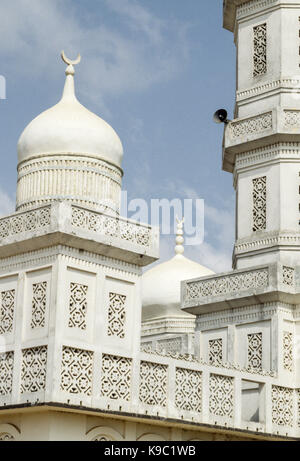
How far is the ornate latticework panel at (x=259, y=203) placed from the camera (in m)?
18.3

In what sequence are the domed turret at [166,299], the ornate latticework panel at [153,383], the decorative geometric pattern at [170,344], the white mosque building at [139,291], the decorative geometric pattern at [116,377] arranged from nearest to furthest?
the white mosque building at [139,291] < the decorative geometric pattern at [116,377] < the ornate latticework panel at [153,383] < the decorative geometric pattern at [170,344] < the domed turret at [166,299]

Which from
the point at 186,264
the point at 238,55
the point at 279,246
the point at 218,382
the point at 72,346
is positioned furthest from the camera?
the point at 186,264

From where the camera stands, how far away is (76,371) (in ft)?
41.6

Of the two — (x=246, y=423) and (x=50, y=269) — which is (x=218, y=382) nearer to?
(x=246, y=423)

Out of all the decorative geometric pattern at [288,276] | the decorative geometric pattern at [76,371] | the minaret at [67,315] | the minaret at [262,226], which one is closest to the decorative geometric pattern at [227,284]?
the minaret at [262,226]

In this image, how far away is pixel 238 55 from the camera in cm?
1969

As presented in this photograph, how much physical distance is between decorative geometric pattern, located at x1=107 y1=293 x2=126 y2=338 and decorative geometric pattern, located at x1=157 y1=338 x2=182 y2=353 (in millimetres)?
8227

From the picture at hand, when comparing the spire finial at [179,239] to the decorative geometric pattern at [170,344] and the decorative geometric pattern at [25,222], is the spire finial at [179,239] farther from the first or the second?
the decorative geometric pattern at [25,222]

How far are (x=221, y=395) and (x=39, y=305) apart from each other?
11.7 feet

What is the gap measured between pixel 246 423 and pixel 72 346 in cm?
384

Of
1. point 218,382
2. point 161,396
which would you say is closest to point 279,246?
point 218,382

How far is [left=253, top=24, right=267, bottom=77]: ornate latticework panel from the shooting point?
63.0 ft

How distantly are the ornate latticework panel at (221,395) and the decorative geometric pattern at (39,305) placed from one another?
10.6 feet

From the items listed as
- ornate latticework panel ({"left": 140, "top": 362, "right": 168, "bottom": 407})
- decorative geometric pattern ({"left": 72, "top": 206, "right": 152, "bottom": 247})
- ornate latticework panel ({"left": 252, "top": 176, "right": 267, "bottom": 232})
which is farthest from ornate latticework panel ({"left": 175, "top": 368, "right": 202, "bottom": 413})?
ornate latticework panel ({"left": 252, "top": 176, "right": 267, "bottom": 232})
